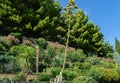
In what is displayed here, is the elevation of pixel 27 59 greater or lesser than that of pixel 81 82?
greater

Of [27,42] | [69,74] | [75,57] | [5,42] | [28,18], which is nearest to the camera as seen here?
[69,74]

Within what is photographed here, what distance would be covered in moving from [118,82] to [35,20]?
45.9ft

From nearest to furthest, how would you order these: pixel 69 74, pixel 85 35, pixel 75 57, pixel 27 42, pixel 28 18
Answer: pixel 69 74
pixel 75 57
pixel 27 42
pixel 28 18
pixel 85 35

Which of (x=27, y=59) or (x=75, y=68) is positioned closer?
(x=27, y=59)

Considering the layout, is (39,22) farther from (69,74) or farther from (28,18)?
(69,74)

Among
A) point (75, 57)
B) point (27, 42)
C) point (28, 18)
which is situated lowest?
point (75, 57)

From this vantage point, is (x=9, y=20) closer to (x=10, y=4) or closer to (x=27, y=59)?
Answer: (x=10, y=4)

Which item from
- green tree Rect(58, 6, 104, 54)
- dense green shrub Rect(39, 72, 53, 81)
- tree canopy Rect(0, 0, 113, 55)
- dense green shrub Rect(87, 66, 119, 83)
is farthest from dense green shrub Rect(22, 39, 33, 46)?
dense green shrub Rect(39, 72, 53, 81)

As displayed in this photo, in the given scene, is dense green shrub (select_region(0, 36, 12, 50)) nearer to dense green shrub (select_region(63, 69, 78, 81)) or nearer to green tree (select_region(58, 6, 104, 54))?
dense green shrub (select_region(63, 69, 78, 81))

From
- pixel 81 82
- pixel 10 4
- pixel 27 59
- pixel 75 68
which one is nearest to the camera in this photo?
pixel 81 82

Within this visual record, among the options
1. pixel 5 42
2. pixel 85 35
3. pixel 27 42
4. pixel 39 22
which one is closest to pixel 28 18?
pixel 39 22

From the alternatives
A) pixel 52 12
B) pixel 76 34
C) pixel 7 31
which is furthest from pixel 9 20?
pixel 76 34

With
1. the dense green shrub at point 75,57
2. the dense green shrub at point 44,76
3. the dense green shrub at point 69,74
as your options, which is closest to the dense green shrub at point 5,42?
the dense green shrub at point 75,57

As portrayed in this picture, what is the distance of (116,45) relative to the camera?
187 ft
